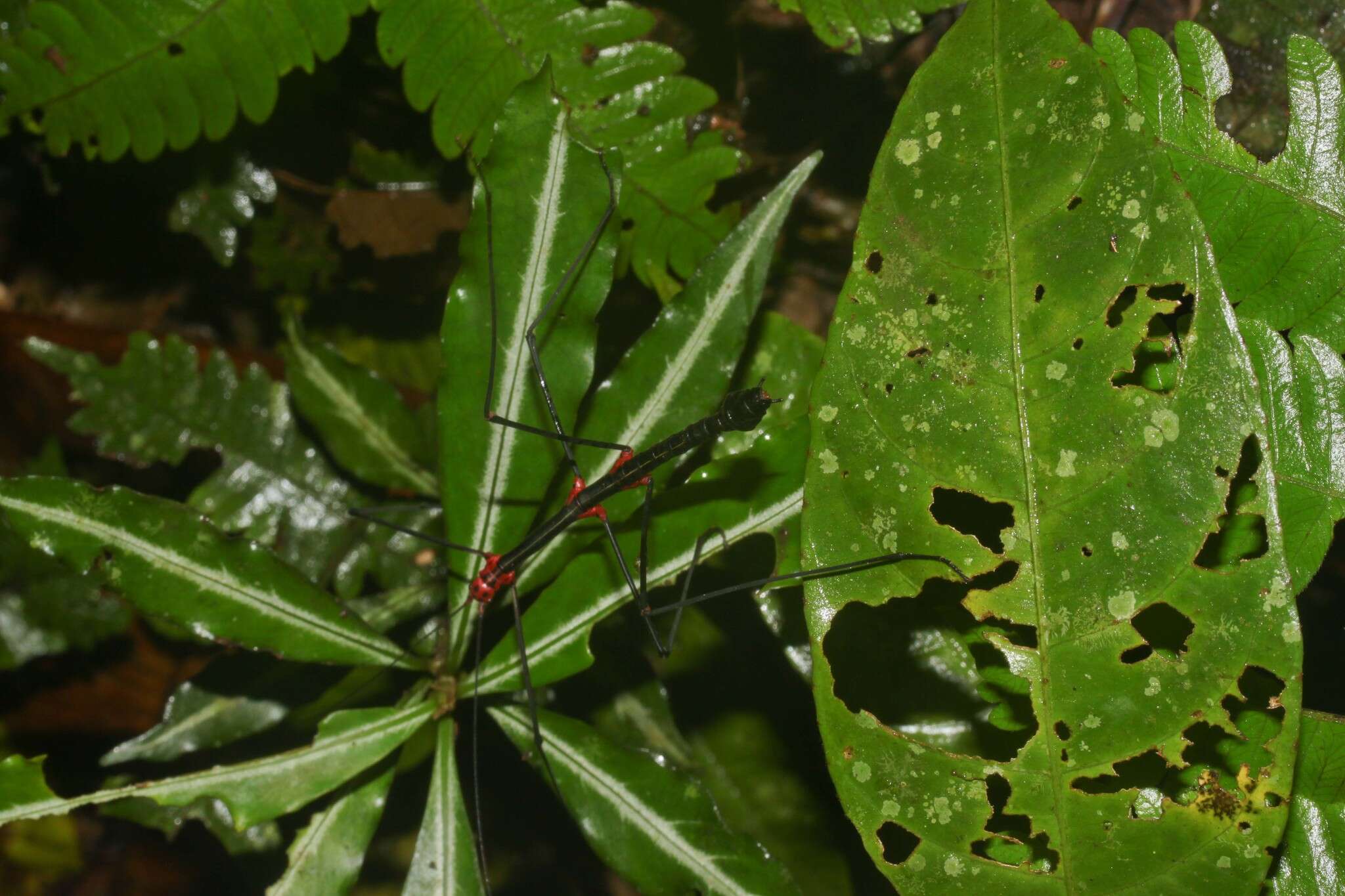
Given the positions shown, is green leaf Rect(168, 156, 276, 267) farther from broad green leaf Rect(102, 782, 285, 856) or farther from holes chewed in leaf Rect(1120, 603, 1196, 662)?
holes chewed in leaf Rect(1120, 603, 1196, 662)

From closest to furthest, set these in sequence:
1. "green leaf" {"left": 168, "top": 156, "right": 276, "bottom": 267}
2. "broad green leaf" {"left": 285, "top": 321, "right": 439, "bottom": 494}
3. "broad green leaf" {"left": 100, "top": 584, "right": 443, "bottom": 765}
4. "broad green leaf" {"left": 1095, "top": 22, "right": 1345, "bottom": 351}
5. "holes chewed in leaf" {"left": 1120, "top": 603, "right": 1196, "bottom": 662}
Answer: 1. "holes chewed in leaf" {"left": 1120, "top": 603, "right": 1196, "bottom": 662}
2. "broad green leaf" {"left": 1095, "top": 22, "right": 1345, "bottom": 351}
3. "broad green leaf" {"left": 100, "top": 584, "right": 443, "bottom": 765}
4. "broad green leaf" {"left": 285, "top": 321, "right": 439, "bottom": 494}
5. "green leaf" {"left": 168, "top": 156, "right": 276, "bottom": 267}

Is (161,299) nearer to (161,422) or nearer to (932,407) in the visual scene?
(161,422)

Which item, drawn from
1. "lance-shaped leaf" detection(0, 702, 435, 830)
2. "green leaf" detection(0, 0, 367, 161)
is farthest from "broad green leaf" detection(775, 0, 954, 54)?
"lance-shaped leaf" detection(0, 702, 435, 830)

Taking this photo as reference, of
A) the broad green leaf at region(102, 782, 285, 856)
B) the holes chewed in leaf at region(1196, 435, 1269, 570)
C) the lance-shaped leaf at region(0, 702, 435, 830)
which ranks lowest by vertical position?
the broad green leaf at region(102, 782, 285, 856)

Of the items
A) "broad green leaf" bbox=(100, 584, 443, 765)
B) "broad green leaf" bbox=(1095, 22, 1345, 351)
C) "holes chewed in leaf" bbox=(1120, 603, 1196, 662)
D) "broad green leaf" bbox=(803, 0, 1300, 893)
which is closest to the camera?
"broad green leaf" bbox=(803, 0, 1300, 893)

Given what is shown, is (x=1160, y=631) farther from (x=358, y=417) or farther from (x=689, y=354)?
(x=358, y=417)

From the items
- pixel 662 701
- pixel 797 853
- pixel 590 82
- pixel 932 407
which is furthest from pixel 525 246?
pixel 797 853

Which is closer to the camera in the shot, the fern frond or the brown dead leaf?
the fern frond
